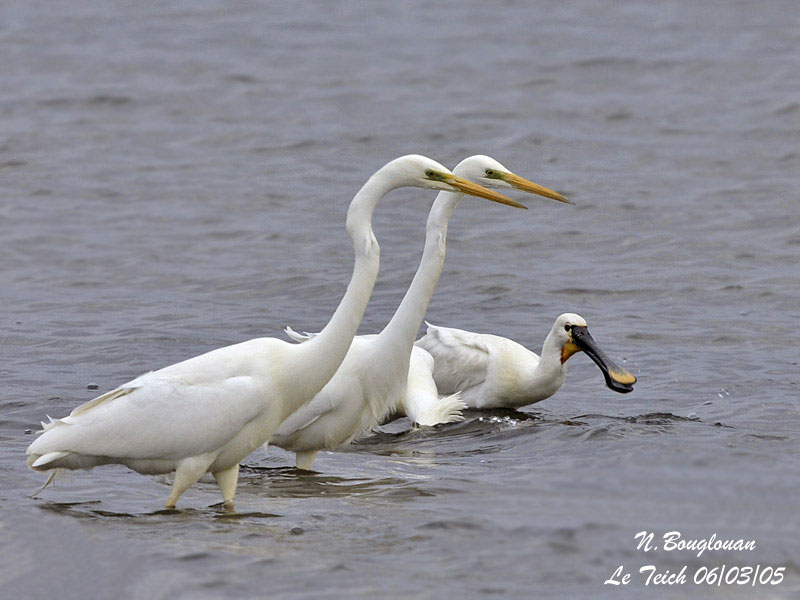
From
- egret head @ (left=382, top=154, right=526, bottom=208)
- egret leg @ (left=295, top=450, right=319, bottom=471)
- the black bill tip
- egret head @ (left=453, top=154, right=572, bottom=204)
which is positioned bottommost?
egret leg @ (left=295, top=450, right=319, bottom=471)

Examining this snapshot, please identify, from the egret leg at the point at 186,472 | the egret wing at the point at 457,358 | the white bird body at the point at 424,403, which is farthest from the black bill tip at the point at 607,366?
the egret leg at the point at 186,472

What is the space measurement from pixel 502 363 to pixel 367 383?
1854 millimetres

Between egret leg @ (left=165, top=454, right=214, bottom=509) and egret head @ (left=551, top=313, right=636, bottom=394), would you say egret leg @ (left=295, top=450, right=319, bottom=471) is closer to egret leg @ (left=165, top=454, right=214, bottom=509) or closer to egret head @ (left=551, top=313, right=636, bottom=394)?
egret leg @ (left=165, top=454, right=214, bottom=509)

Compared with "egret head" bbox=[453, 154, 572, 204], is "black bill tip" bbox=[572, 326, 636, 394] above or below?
below

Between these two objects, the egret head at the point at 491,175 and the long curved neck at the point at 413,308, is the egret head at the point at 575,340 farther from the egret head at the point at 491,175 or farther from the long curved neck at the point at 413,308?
the long curved neck at the point at 413,308

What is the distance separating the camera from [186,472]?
741cm

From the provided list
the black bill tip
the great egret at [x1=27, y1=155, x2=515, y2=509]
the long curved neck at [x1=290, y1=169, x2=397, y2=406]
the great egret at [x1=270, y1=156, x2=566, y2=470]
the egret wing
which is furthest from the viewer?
the egret wing

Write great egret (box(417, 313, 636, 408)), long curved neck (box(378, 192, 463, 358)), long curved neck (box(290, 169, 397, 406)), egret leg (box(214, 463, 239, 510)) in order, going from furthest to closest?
great egret (box(417, 313, 636, 408)) → long curved neck (box(378, 192, 463, 358)) → egret leg (box(214, 463, 239, 510)) → long curved neck (box(290, 169, 397, 406))

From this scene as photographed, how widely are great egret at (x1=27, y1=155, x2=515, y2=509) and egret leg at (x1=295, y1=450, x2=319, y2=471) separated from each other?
1.28 meters

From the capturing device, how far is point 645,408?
10.1m

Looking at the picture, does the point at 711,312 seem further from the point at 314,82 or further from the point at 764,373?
the point at 314,82

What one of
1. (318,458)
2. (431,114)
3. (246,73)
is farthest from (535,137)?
(318,458)

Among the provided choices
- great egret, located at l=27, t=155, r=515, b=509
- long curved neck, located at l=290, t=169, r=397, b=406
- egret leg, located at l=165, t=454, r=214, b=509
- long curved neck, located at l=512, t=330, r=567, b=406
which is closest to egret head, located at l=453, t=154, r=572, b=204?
long curved neck, located at l=512, t=330, r=567, b=406

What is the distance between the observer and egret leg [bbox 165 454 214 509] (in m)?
7.39
